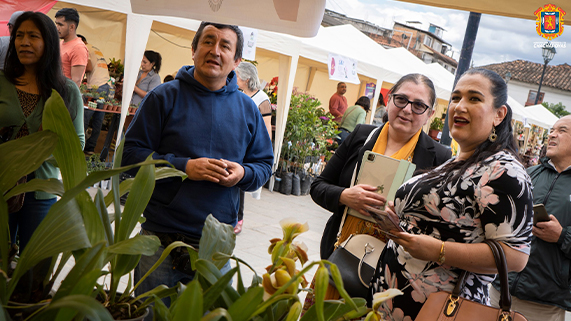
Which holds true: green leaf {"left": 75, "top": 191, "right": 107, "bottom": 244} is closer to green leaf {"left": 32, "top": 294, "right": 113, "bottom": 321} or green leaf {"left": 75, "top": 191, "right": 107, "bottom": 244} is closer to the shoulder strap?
green leaf {"left": 32, "top": 294, "right": 113, "bottom": 321}

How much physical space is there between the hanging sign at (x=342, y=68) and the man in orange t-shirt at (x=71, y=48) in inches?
173

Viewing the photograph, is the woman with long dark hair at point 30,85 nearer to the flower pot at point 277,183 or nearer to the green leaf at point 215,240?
the green leaf at point 215,240

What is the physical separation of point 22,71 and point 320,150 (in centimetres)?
701

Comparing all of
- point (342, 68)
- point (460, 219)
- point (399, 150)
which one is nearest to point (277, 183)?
point (342, 68)

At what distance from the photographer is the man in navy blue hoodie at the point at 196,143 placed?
6.27 feet

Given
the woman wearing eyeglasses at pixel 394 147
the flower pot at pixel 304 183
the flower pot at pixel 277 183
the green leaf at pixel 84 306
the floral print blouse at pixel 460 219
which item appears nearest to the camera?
the green leaf at pixel 84 306

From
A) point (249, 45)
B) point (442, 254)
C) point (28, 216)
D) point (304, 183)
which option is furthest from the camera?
point (304, 183)

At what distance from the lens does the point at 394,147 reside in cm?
234

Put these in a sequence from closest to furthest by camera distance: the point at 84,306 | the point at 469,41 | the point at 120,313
A: 1. the point at 84,306
2. the point at 120,313
3. the point at 469,41

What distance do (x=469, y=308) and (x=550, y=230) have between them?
151cm

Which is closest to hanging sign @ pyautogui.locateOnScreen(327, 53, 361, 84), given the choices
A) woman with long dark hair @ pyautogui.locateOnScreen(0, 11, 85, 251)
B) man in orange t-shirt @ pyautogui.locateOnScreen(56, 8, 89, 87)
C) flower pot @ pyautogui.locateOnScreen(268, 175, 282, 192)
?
flower pot @ pyautogui.locateOnScreen(268, 175, 282, 192)

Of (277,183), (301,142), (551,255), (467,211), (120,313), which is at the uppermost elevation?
(467,211)

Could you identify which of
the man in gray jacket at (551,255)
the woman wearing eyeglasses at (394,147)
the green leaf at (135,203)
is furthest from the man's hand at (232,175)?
the man in gray jacket at (551,255)

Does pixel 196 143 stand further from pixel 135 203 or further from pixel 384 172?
pixel 135 203
